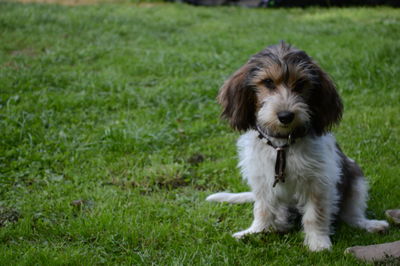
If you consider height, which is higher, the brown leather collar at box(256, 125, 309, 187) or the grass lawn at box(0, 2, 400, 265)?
the brown leather collar at box(256, 125, 309, 187)

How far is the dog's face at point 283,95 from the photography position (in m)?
3.56

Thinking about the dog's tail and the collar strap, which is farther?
the dog's tail

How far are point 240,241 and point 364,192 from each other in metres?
1.18

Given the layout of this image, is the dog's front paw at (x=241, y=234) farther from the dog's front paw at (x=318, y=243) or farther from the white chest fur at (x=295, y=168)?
the dog's front paw at (x=318, y=243)

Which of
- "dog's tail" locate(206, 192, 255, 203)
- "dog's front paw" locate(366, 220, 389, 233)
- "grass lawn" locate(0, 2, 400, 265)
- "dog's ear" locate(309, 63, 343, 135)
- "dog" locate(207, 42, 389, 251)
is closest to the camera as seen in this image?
"dog" locate(207, 42, 389, 251)

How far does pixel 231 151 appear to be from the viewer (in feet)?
19.1

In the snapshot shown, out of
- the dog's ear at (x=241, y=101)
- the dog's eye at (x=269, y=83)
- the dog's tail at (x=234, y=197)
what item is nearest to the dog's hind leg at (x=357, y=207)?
the dog's tail at (x=234, y=197)

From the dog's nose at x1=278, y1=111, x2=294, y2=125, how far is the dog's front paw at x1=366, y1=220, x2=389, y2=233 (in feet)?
4.26

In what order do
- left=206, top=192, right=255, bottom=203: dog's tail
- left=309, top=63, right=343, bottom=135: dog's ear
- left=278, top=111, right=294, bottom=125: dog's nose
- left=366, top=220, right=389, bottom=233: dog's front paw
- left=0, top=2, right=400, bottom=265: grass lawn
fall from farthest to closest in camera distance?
left=206, top=192, right=255, bottom=203: dog's tail < left=366, top=220, right=389, bottom=233: dog's front paw < left=0, top=2, right=400, bottom=265: grass lawn < left=309, top=63, right=343, bottom=135: dog's ear < left=278, top=111, right=294, bottom=125: dog's nose

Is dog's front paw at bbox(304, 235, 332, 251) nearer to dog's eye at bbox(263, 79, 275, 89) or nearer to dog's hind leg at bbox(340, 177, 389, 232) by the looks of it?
dog's hind leg at bbox(340, 177, 389, 232)

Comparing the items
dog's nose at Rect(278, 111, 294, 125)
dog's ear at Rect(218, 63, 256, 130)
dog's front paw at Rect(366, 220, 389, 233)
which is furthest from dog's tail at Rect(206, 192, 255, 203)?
dog's nose at Rect(278, 111, 294, 125)

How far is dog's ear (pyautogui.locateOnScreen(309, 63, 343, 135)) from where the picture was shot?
148 inches

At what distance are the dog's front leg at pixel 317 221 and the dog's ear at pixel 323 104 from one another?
550 mm

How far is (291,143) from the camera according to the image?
12.5ft
